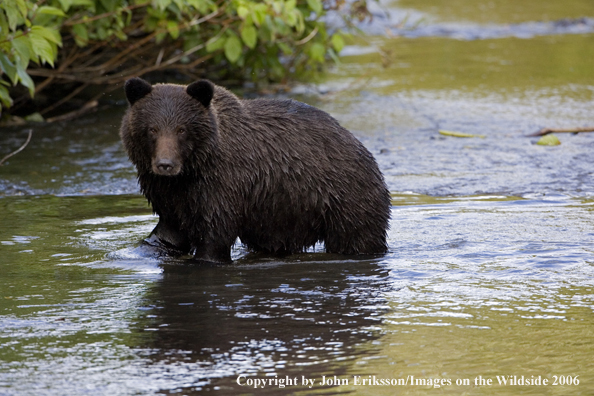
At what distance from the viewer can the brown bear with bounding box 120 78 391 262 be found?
19.2 ft

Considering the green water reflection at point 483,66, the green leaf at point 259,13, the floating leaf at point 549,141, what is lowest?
the floating leaf at point 549,141

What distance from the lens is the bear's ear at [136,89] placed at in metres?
5.82

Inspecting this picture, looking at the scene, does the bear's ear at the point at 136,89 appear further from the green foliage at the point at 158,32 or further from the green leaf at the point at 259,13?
the green leaf at the point at 259,13

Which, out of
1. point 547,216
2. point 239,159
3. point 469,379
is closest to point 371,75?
point 547,216

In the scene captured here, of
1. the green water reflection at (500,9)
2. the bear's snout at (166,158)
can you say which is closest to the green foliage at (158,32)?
the bear's snout at (166,158)

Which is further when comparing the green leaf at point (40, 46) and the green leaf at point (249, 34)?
the green leaf at point (249, 34)

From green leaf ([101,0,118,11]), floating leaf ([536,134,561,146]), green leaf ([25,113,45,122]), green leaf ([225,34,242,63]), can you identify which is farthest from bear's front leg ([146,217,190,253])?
green leaf ([25,113,45,122])

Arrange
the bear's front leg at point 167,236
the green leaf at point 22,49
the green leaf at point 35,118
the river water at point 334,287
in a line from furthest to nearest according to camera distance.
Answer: the green leaf at point 35,118
the green leaf at point 22,49
the bear's front leg at point 167,236
the river water at point 334,287

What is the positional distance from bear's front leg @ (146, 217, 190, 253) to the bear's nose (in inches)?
26.8

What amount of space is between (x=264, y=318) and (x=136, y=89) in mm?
1963

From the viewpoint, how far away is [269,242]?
640cm

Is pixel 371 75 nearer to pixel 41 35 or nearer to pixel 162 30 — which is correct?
pixel 162 30

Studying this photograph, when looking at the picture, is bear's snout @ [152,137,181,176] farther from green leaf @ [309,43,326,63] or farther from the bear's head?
green leaf @ [309,43,326,63]

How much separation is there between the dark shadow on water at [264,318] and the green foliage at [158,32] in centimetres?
274
